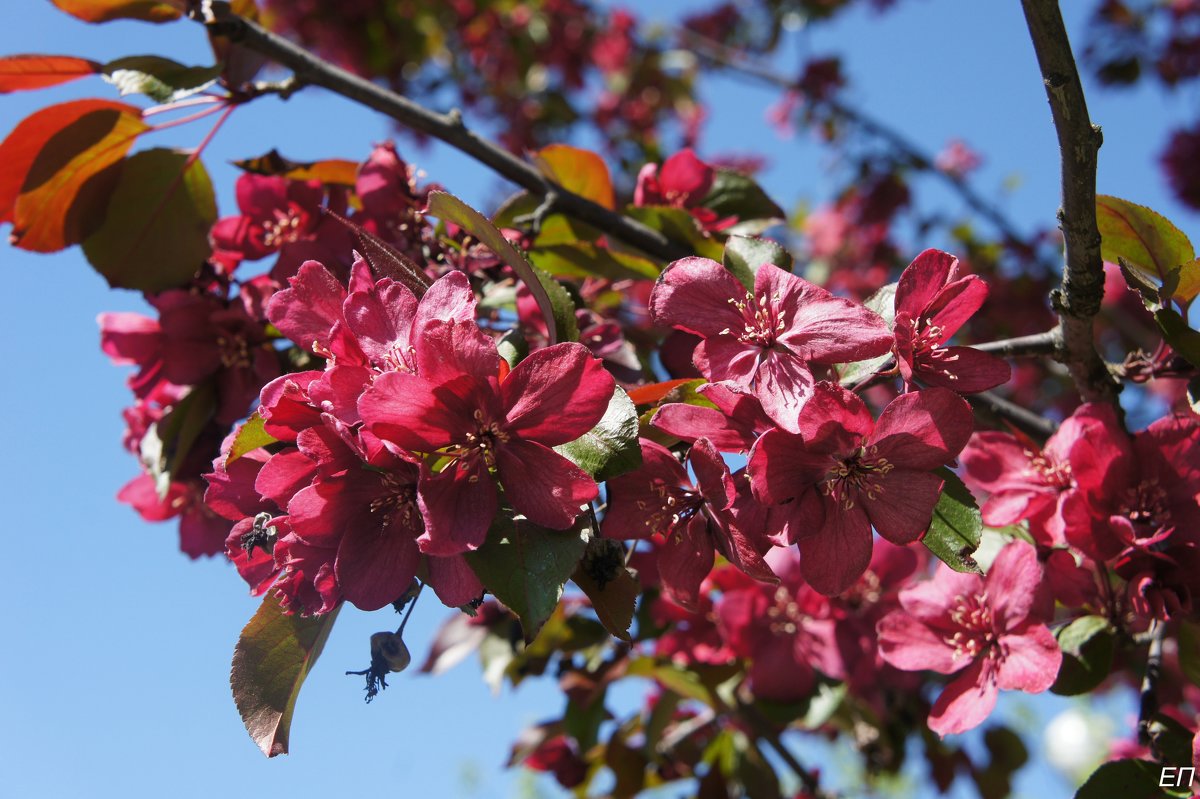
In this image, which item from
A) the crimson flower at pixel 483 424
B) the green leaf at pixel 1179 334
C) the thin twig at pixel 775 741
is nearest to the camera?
the crimson flower at pixel 483 424

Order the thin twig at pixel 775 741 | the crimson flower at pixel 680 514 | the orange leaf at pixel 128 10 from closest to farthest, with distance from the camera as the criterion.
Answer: the crimson flower at pixel 680 514, the orange leaf at pixel 128 10, the thin twig at pixel 775 741

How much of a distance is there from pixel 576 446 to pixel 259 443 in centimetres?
36

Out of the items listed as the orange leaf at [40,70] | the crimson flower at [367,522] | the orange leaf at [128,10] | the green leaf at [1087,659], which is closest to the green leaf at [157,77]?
the orange leaf at [40,70]

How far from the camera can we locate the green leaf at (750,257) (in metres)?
1.15

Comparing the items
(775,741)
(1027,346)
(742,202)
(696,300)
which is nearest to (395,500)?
(696,300)

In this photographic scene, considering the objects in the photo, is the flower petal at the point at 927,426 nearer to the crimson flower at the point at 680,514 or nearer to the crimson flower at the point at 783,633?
the crimson flower at the point at 680,514

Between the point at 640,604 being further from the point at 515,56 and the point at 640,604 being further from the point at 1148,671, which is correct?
the point at 515,56

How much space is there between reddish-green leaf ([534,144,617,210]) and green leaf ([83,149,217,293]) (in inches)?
23.2

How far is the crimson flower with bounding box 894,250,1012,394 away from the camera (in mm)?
1034

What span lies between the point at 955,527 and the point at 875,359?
0.67ft

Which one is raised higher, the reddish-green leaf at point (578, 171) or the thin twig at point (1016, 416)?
the reddish-green leaf at point (578, 171)

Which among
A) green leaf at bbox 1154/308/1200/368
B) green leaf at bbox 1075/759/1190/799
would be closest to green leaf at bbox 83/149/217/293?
green leaf at bbox 1154/308/1200/368

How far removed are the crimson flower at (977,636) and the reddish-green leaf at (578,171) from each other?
2.83 feet

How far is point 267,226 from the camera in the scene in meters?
1.55
